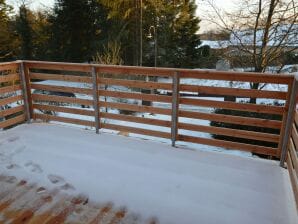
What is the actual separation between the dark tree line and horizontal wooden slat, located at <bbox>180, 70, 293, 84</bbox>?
1295 cm

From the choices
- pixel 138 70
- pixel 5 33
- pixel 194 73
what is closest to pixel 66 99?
pixel 138 70

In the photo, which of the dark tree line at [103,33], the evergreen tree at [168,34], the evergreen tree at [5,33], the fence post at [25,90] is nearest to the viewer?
the fence post at [25,90]

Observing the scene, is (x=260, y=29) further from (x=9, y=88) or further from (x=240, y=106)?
(x=9, y=88)

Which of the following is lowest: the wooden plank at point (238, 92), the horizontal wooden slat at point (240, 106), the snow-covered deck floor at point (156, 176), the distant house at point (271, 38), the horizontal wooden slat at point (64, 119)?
the snow-covered deck floor at point (156, 176)

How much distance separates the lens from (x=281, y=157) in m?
2.98

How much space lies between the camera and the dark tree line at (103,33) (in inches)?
629

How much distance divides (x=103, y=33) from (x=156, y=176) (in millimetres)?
15170

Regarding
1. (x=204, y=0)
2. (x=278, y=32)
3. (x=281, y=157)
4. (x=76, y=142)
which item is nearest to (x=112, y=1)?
(x=204, y=0)

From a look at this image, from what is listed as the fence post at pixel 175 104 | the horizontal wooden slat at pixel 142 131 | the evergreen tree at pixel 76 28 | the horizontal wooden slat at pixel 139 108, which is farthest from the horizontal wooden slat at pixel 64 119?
the evergreen tree at pixel 76 28

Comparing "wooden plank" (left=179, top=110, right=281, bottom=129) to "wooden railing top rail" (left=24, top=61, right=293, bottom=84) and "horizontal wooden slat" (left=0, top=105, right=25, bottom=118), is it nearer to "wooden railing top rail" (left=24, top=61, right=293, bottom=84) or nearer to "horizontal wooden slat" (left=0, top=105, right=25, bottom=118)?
"wooden railing top rail" (left=24, top=61, right=293, bottom=84)

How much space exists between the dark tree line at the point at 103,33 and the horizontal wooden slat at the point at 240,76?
1295 cm

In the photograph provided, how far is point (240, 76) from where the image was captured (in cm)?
296

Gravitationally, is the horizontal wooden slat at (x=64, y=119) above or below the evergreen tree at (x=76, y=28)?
below

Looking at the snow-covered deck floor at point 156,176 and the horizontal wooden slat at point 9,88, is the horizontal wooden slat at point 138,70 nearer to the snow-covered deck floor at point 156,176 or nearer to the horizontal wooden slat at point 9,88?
the snow-covered deck floor at point 156,176
